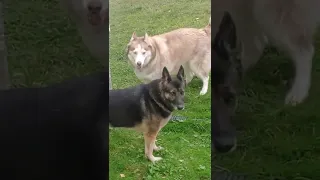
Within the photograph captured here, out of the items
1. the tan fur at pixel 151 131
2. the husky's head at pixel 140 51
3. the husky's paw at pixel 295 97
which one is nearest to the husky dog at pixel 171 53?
the husky's head at pixel 140 51

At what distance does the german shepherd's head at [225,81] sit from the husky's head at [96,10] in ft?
1.08

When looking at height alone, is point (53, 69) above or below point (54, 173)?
above

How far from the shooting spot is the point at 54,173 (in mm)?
1396

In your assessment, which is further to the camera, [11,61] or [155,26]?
[155,26]

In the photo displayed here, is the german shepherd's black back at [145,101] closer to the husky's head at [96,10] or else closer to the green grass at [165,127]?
the green grass at [165,127]

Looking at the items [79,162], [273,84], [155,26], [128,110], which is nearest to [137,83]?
[128,110]

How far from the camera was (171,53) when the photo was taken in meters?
1.48

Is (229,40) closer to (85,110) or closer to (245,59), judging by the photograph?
(245,59)

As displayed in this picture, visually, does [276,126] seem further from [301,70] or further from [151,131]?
[151,131]

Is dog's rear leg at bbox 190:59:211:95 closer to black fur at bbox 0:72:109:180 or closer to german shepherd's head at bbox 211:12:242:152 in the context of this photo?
german shepherd's head at bbox 211:12:242:152

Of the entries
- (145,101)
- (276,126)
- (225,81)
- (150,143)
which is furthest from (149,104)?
(276,126)

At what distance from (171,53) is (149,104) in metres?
0.18

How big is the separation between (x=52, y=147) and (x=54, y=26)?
1.17 ft

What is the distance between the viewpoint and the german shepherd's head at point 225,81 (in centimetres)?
133
